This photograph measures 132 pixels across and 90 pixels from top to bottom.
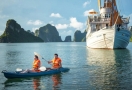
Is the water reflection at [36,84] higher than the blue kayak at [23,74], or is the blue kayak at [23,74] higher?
the blue kayak at [23,74]

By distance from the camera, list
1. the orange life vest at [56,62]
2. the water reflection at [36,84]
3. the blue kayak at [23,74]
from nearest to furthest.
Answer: the water reflection at [36,84] → the blue kayak at [23,74] → the orange life vest at [56,62]

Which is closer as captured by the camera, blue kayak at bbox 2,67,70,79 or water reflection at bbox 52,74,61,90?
water reflection at bbox 52,74,61,90

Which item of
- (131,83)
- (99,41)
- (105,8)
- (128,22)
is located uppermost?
(105,8)

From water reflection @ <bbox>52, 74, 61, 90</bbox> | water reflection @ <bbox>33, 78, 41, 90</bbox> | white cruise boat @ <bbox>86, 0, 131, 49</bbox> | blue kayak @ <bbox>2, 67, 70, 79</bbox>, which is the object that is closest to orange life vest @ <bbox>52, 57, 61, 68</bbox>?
blue kayak @ <bbox>2, 67, 70, 79</bbox>

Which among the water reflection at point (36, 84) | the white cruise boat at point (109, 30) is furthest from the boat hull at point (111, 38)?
the water reflection at point (36, 84)

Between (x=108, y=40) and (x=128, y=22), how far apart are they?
16.6 m

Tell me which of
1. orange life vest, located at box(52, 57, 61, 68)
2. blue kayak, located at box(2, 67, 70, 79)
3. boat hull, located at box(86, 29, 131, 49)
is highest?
boat hull, located at box(86, 29, 131, 49)

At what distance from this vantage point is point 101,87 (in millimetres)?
18219

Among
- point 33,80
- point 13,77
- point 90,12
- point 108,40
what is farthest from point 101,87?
point 90,12

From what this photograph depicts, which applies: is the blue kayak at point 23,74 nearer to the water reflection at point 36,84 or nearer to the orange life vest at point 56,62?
the water reflection at point 36,84

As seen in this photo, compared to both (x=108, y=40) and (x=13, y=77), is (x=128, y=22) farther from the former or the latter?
(x=13, y=77)

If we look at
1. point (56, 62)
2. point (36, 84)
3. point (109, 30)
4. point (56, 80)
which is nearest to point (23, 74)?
point (36, 84)

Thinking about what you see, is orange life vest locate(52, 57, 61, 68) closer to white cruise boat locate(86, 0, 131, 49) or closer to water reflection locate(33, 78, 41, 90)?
water reflection locate(33, 78, 41, 90)

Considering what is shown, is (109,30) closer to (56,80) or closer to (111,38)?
(111,38)
